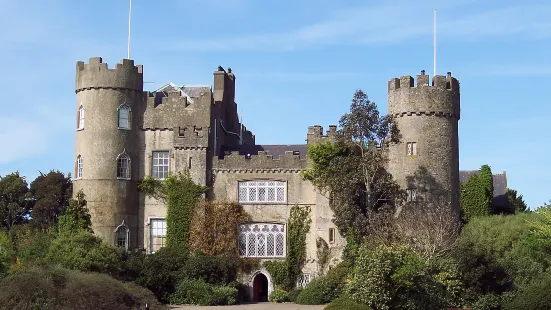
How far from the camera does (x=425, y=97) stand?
1812 inches

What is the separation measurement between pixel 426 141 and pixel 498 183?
17.3 meters

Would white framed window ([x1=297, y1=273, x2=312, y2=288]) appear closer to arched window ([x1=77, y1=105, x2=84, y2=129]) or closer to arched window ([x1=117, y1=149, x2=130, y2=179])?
arched window ([x1=117, y1=149, x2=130, y2=179])

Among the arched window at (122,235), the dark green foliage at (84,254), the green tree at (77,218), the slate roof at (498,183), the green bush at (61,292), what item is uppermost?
the slate roof at (498,183)

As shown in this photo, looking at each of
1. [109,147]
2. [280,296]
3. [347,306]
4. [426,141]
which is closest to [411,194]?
[426,141]

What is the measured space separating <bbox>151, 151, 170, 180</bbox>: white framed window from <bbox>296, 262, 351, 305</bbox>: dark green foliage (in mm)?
10370

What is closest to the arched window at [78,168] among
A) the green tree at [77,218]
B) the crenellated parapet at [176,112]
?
the green tree at [77,218]

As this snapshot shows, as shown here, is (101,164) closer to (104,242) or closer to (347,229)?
(104,242)

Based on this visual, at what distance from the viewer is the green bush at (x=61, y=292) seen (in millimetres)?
31797

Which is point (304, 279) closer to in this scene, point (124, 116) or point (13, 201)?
point (124, 116)

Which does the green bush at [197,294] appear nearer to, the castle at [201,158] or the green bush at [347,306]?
the castle at [201,158]

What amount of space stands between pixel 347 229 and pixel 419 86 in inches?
330

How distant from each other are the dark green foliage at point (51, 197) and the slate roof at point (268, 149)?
15775mm

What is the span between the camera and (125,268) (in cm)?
4344

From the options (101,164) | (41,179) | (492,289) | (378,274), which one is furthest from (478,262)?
(41,179)
